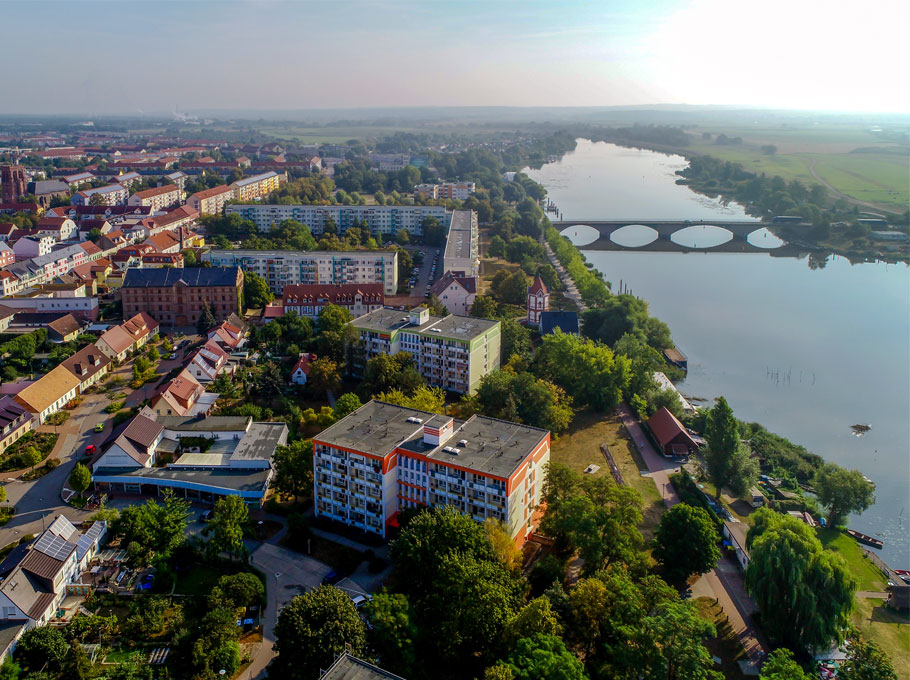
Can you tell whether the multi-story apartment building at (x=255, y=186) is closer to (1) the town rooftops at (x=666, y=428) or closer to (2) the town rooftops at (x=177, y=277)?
(2) the town rooftops at (x=177, y=277)

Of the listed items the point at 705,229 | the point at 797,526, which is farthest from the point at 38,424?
the point at 705,229

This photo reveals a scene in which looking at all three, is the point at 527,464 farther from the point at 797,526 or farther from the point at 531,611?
the point at 797,526

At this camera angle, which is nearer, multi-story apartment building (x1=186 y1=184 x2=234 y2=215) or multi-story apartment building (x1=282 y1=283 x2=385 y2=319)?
multi-story apartment building (x1=282 y1=283 x2=385 y2=319)

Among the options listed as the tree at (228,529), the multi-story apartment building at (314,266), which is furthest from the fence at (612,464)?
the multi-story apartment building at (314,266)

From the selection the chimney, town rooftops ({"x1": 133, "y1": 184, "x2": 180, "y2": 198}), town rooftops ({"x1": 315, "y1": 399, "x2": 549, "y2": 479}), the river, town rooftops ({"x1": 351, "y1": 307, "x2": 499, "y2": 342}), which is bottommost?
the river

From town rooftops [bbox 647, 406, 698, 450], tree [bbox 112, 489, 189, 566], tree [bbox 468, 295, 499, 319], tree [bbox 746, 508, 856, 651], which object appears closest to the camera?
tree [bbox 746, 508, 856, 651]

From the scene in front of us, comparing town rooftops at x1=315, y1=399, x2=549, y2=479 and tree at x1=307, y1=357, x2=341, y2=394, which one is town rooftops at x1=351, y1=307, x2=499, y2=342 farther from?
town rooftops at x1=315, y1=399, x2=549, y2=479

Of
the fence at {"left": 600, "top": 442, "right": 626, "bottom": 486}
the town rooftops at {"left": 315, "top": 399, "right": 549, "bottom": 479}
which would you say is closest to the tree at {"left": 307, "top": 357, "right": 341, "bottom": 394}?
the town rooftops at {"left": 315, "top": 399, "right": 549, "bottom": 479}
